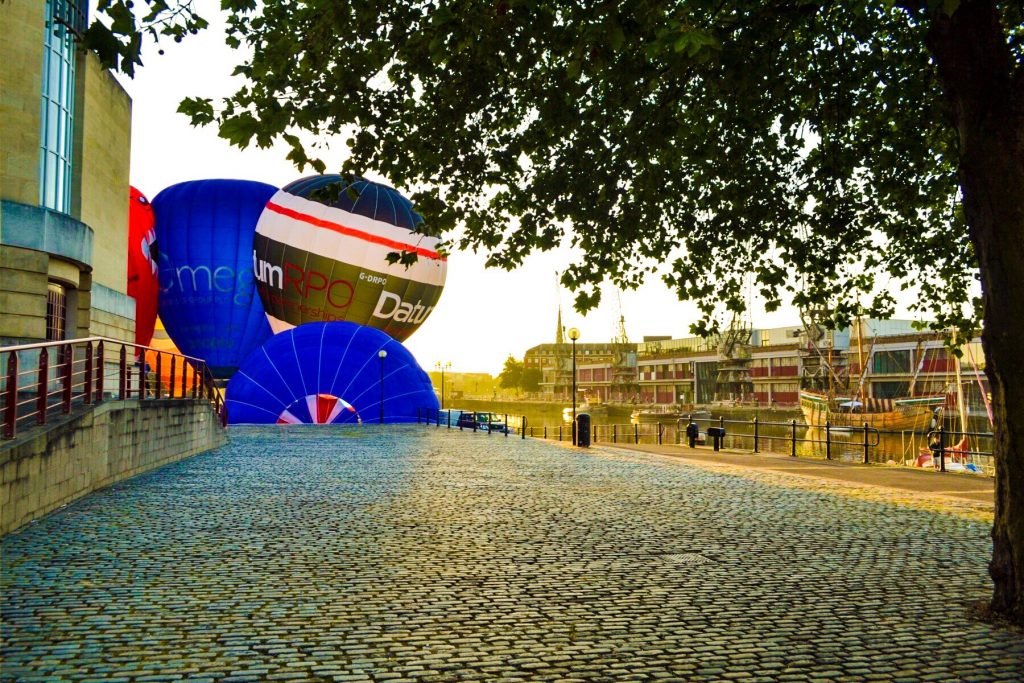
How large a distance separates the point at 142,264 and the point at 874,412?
214 feet

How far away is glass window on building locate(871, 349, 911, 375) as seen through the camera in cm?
9325

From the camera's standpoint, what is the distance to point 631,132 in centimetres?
898

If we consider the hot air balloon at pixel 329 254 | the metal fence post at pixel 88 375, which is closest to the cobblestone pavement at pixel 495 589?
the metal fence post at pixel 88 375

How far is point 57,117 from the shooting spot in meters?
23.5

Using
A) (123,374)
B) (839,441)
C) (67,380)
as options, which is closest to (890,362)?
(839,441)

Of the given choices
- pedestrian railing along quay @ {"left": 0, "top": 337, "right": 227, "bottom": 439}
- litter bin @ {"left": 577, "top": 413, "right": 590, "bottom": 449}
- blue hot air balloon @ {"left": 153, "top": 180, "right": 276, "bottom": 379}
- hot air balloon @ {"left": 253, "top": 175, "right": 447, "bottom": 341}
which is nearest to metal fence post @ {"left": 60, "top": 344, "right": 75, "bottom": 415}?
pedestrian railing along quay @ {"left": 0, "top": 337, "right": 227, "bottom": 439}

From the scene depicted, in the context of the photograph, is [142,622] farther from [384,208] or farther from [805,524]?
[384,208]

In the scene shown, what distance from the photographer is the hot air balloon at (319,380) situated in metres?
40.1

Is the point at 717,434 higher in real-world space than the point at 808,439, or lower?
higher

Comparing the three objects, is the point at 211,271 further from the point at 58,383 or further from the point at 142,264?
the point at 58,383

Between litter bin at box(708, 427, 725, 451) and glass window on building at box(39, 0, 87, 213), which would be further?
litter bin at box(708, 427, 725, 451)

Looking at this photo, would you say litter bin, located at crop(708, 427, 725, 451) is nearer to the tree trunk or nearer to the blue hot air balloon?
the tree trunk

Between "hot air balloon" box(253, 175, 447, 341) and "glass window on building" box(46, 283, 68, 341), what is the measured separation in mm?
19937

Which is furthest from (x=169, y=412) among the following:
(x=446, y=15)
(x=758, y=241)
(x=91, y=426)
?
(x=446, y=15)
